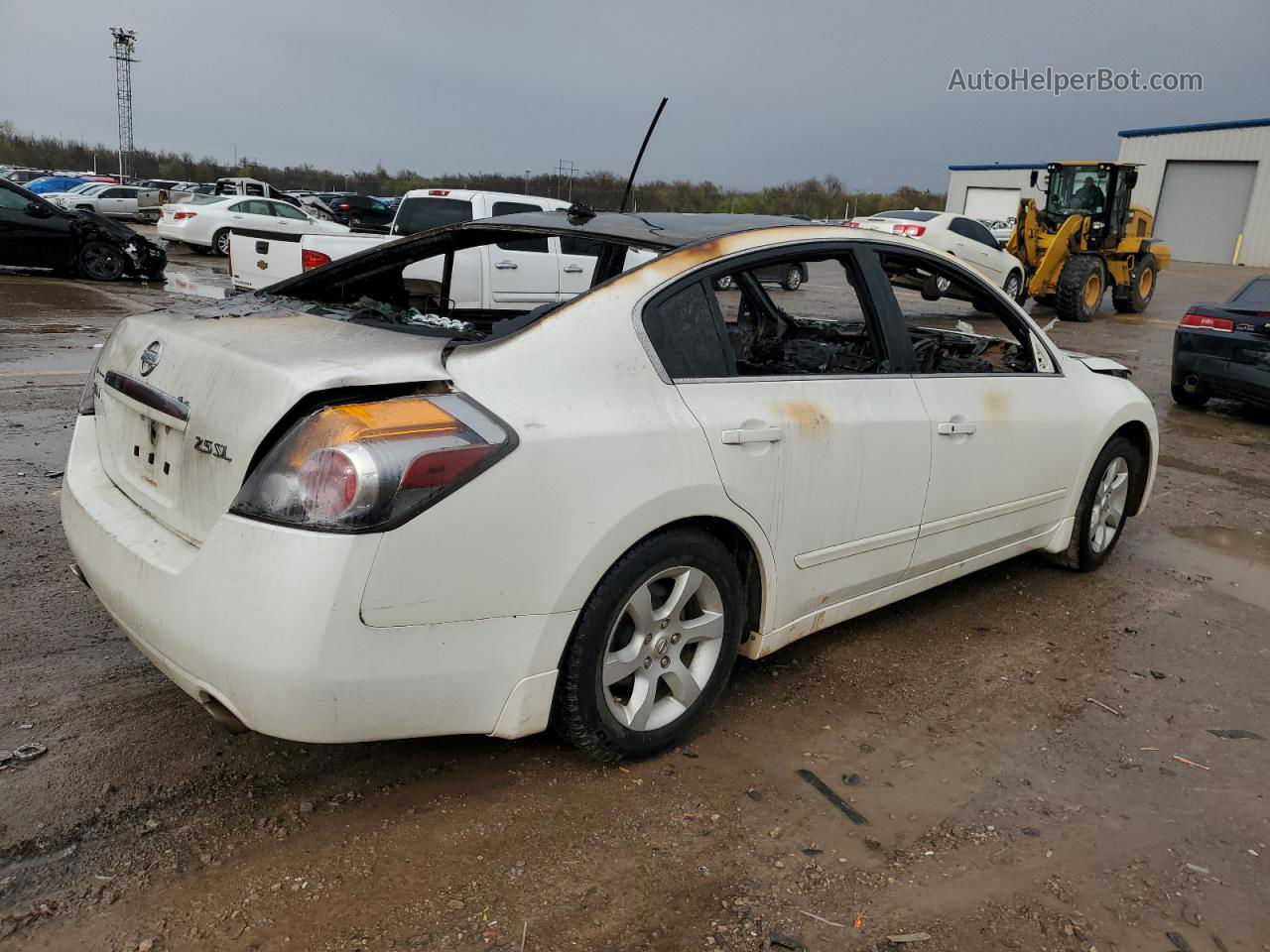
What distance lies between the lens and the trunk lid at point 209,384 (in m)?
2.25

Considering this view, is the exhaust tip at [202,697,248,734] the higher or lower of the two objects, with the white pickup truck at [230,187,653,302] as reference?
lower

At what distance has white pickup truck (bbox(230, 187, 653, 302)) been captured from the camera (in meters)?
9.10

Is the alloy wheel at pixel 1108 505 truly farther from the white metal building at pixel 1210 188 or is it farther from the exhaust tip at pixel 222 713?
the white metal building at pixel 1210 188

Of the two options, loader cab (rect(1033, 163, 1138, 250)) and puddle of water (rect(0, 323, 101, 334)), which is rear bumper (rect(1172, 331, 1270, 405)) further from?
puddle of water (rect(0, 323, 101, 334))

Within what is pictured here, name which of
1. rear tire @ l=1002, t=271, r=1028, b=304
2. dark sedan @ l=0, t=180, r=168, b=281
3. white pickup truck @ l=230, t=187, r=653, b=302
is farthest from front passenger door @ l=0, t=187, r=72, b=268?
rear tire @ l=1002, t=271, r=1028, b=304

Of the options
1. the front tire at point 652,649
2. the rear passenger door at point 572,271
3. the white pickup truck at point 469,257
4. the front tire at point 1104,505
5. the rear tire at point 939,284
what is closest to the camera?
the front tire at point 652,649

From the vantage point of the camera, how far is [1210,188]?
36.9 meters

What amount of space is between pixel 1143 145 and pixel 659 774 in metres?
45.2

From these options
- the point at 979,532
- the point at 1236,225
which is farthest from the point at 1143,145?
the point at 979,532

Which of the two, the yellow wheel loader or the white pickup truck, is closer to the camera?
the white pickup truck

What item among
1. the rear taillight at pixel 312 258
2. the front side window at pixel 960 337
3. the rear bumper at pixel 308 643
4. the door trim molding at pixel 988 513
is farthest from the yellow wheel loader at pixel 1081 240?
the rear bumper at pixel 308 643

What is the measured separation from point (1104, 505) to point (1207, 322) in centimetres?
566

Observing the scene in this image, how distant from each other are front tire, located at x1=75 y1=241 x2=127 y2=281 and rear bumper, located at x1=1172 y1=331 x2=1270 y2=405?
49.5 feet

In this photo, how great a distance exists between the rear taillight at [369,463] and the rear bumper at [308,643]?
50 millimetres
